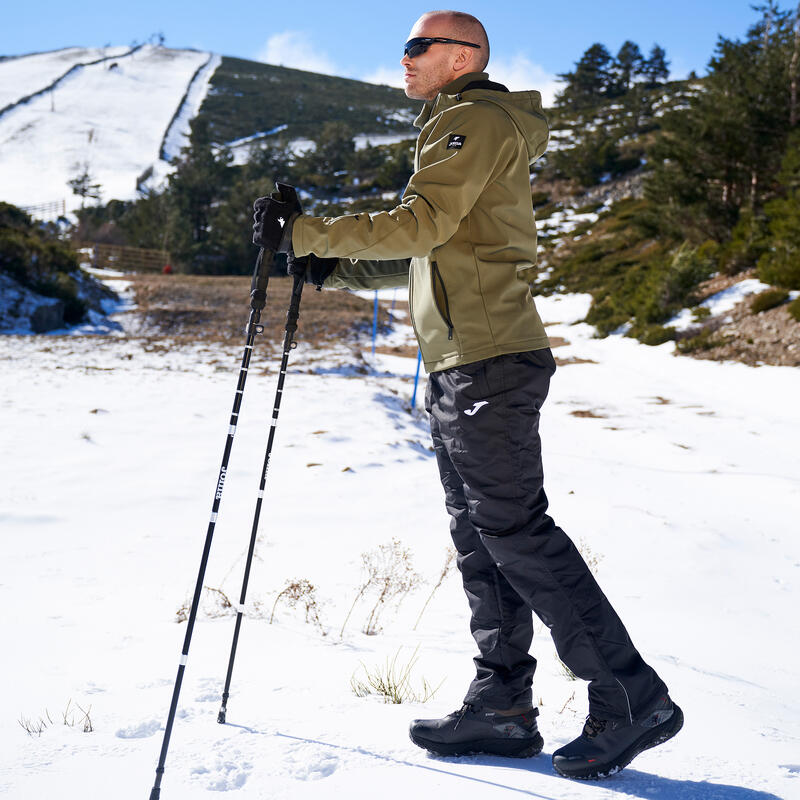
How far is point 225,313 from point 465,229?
14.9 meters

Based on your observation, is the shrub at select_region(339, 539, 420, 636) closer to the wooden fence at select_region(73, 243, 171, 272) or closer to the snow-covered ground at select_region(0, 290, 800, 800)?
the snow-covered ground at select_region(0, 290, 800, 800)

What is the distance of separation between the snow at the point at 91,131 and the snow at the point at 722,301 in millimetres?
46523

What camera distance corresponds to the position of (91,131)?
2670 inches

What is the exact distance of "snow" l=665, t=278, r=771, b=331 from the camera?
488 inches

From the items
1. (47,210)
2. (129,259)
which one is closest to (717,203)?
(129,259)

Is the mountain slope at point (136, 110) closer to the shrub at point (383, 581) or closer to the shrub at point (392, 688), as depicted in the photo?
the shrub at point (383, 581)

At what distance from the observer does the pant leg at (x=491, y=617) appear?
189cm

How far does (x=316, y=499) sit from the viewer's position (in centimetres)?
487

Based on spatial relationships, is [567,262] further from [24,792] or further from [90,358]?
[24,792]

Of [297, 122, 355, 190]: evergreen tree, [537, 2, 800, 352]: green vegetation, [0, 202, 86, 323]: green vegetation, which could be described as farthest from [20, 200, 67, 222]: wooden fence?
[537, 2, 800, 352]: green vegetation

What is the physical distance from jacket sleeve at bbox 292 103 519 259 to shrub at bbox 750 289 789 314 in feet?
36.7

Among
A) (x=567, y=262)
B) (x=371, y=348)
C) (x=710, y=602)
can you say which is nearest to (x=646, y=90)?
(x=567, y=262)

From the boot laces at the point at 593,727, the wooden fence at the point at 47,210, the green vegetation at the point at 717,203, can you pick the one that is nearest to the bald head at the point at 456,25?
the boot laces at the point at 593,727

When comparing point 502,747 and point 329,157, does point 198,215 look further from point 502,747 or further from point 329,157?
point 502,747
